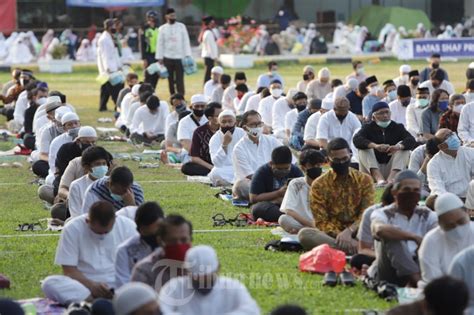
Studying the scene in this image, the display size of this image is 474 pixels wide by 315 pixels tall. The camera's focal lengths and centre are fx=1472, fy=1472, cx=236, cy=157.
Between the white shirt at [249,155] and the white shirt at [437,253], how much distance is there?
6.52 metres

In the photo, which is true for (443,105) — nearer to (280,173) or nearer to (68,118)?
(68,118)

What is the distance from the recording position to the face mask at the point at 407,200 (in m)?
11.0

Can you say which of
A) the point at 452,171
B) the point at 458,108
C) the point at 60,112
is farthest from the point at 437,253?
the point at 458,108

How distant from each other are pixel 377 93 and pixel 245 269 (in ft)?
37.6

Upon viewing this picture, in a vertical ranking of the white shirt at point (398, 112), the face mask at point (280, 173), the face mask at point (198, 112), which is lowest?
the white shirt at point (398, 112)

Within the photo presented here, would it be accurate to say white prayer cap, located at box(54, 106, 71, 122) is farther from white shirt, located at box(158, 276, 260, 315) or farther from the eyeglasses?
white shirt, located at box(158, 276, 260, 315)

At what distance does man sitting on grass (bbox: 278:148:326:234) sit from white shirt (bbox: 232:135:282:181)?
3.22 m

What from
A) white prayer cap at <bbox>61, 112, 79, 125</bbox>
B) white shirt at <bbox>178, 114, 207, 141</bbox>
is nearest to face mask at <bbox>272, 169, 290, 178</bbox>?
white prayer cap at <bbox>61, 112, 79, 125</bbox>

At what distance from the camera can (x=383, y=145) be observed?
700 inches

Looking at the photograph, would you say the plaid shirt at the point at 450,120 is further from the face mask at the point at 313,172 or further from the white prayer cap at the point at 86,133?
the face mask at the point at 313,172

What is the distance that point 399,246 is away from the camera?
10.9 meters

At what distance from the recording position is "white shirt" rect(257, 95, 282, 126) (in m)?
24.6

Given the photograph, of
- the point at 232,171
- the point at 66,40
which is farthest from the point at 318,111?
the point at 66,40

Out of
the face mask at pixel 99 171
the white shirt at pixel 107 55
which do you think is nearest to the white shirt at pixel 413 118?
the face mask at pixel 99 171
